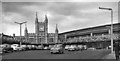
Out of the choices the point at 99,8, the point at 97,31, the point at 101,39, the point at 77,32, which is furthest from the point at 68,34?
the point at 99,8

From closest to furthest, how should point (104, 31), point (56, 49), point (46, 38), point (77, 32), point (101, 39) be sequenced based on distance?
point (56, 49)
point (101, 39)
point (104, 31)
point (77, 32)
point (46, 38)

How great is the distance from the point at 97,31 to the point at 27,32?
64482mm

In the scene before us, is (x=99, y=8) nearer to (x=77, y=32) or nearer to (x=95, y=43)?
(x=95, y=43)

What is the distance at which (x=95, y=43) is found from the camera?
118 meters

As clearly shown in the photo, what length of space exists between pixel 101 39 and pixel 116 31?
21.7 meters

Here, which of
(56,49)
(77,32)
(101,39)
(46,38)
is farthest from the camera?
(46,38)

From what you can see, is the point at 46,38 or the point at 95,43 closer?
the point at 95,43

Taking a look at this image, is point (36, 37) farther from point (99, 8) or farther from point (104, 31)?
point (99, 8)

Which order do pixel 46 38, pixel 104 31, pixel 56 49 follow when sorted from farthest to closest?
pixel 46 38, pixel 104 31, pixel 56 49

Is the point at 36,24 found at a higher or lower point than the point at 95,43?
higher

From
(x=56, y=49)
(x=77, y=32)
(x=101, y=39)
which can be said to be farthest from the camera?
(x=77, y=32)

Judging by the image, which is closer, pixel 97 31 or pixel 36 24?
pixel 97 31

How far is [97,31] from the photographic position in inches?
5792

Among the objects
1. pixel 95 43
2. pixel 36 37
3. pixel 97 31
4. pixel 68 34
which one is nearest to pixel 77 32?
pixel 68 34
